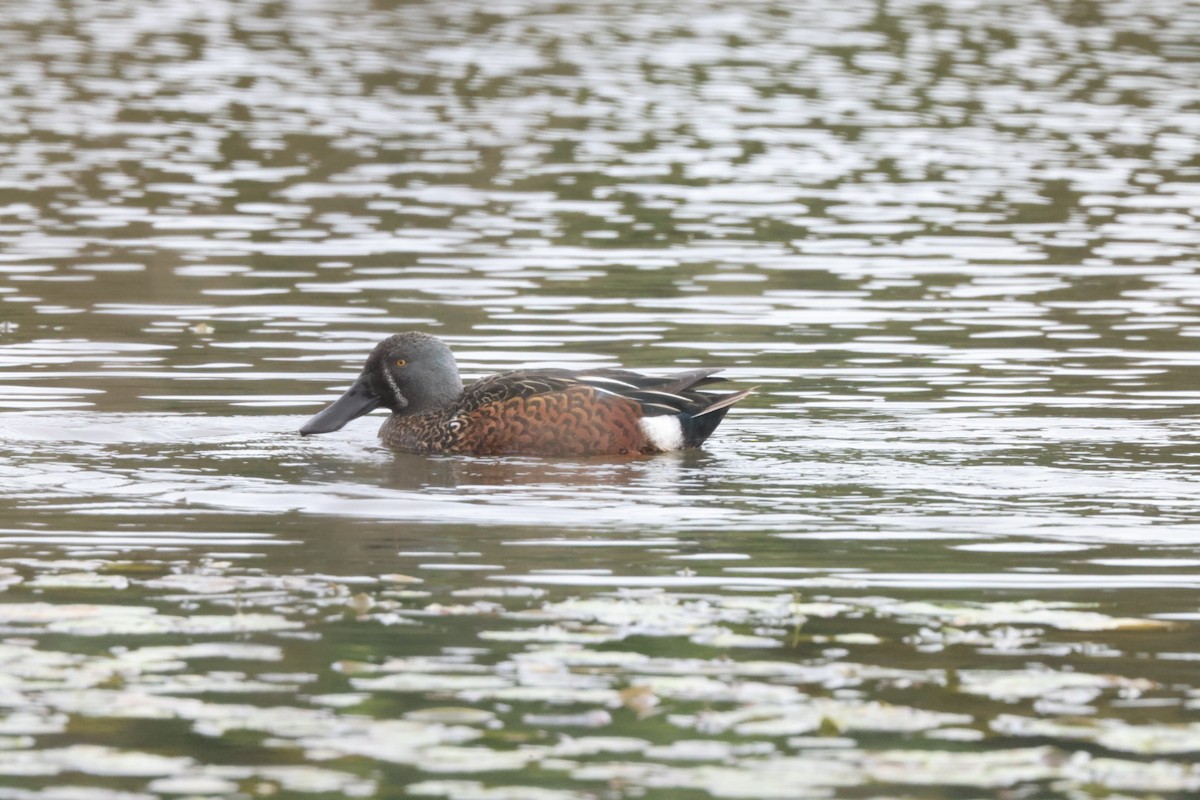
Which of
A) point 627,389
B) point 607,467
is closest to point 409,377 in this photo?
point 627,389

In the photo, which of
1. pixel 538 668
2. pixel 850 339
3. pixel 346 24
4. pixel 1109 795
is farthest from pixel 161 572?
pixel 346 24

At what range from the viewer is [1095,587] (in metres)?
8.65

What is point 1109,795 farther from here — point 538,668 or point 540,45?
point 540,45

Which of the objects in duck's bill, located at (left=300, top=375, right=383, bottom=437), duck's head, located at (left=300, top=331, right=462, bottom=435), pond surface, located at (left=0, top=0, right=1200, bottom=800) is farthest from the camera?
duck's head, located at (left=300, top=331, right=462, bottom=435)

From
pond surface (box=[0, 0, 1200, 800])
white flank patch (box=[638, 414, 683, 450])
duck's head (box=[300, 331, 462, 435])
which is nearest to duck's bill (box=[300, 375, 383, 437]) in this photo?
duck's head (box=[300, 331, 462, 435])

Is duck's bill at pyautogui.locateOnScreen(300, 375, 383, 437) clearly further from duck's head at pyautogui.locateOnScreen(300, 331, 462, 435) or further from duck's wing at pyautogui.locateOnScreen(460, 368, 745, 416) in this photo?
duck's wing at pyautogui.locateOnScreen(460, 368, 745, 416)

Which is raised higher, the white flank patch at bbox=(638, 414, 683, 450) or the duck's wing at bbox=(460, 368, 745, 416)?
the duck's wing at bbox=(460, 368, 745, 416)

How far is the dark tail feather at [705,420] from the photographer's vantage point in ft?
38.9

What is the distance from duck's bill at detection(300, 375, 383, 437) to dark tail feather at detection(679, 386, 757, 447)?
178 centimetres

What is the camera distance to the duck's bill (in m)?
12.1

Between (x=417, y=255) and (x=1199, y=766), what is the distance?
13597 mm

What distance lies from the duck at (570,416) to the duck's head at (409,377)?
227 mm

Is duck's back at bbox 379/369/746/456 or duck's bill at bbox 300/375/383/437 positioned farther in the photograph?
duck's bill at bbox 300/375/383/437

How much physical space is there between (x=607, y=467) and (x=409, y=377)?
1.51m
